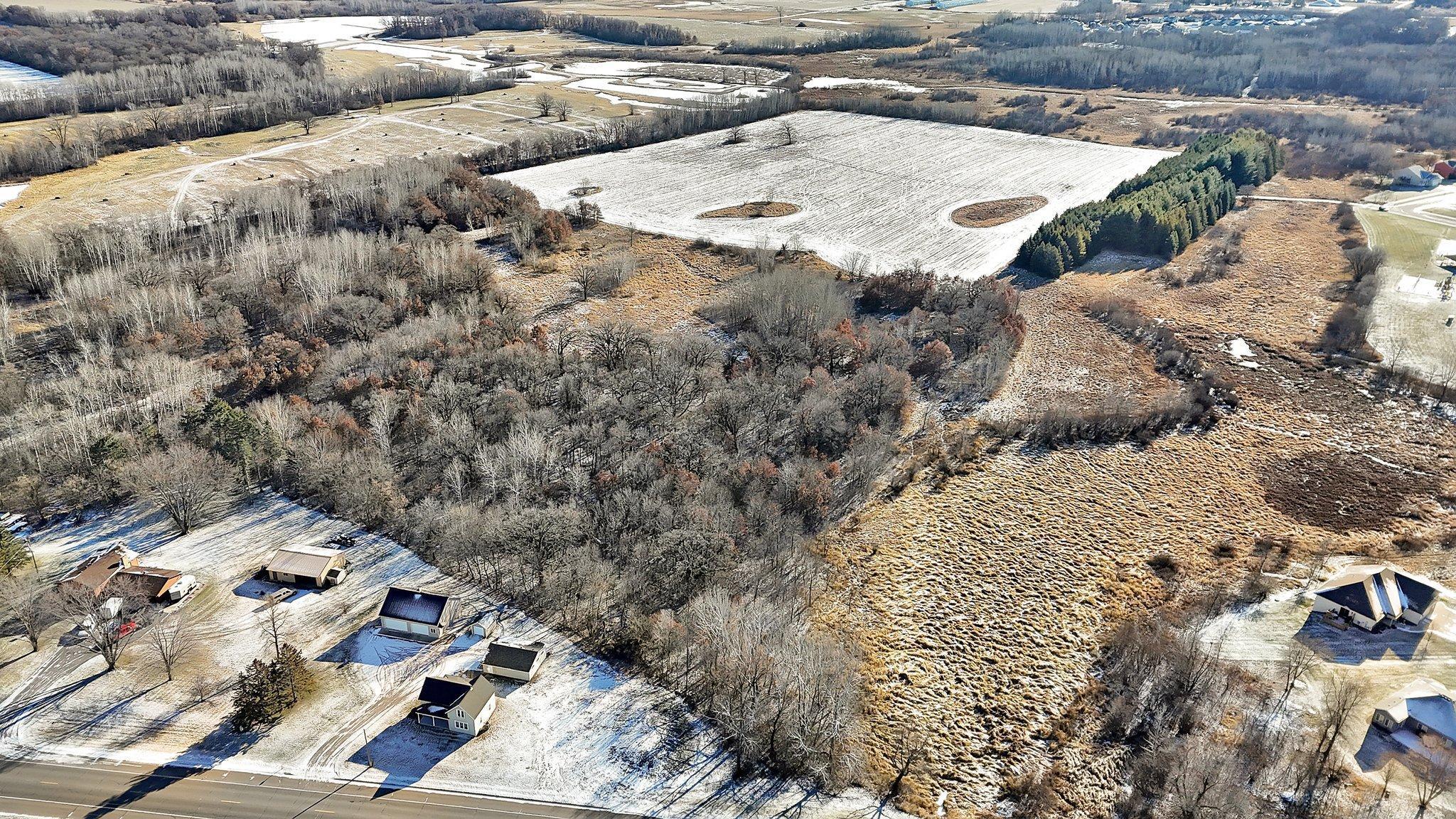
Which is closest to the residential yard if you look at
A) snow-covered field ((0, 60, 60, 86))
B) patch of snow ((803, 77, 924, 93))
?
patch of snow ((803, 77, 924, 93))

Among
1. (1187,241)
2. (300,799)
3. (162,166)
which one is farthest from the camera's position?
(162,166)

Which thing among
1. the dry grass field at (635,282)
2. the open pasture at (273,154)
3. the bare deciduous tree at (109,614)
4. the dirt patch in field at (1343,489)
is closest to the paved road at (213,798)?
the bare deciduous tree at (109,614)

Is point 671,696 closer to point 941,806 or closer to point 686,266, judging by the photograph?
point 941,806

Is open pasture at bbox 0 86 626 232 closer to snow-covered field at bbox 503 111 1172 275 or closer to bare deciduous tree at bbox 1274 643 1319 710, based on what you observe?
snow-covered field at bbox 503 111 1172 275

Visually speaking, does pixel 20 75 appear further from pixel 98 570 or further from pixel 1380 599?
pixel 1380 599

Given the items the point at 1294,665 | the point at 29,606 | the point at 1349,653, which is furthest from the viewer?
the point at 1349,653

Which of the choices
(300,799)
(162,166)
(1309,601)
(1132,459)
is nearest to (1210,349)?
(1132,459)

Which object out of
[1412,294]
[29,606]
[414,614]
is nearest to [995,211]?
[1412,294]
